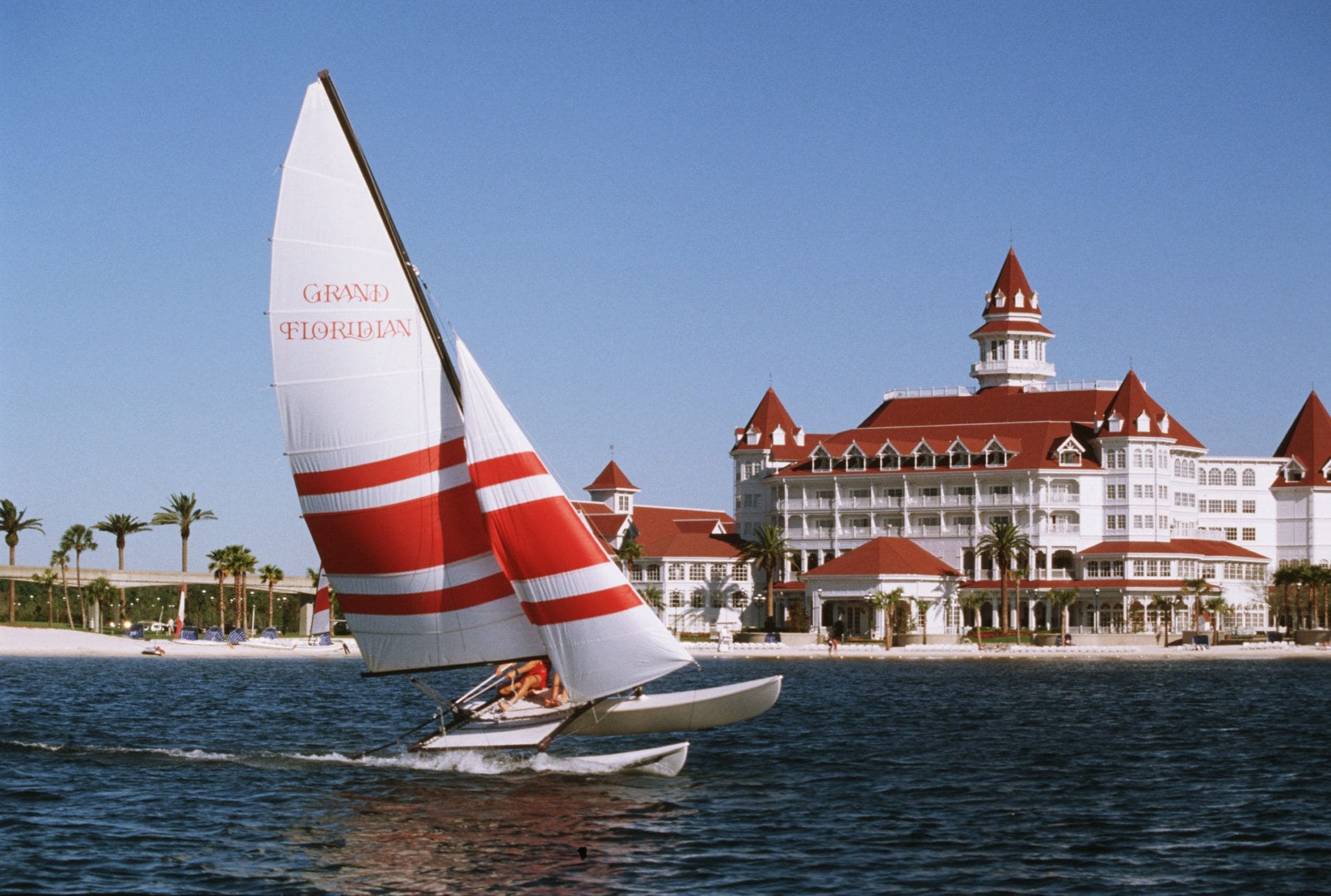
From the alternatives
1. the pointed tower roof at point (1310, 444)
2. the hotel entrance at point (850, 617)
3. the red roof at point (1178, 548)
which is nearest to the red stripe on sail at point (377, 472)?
the hotel entrance at point (850, 617)

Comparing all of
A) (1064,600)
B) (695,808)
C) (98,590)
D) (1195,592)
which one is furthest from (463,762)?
(1195,592)

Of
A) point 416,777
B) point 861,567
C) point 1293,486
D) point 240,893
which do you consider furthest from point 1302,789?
point 1293,486

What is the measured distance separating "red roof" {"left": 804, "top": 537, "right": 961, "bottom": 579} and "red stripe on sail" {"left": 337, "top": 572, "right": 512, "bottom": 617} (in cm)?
9822

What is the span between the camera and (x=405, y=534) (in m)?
33.2

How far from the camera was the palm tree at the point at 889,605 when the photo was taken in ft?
420

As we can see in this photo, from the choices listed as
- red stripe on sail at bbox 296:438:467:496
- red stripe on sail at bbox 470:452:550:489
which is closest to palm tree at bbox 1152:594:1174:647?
red stripe on sail at bbox 470:452:550:489

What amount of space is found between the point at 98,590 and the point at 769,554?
51374 mm

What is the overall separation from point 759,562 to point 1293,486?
47759 mm

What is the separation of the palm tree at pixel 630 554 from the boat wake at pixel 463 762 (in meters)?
106

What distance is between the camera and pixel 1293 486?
153m

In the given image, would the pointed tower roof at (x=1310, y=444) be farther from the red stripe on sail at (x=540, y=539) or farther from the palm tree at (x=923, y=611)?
the red stripe on sail at (x=540, y=539)

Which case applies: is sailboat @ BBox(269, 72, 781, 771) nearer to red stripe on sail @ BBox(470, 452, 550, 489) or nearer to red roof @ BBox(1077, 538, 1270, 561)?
red stripe on sail @ BBox(470, 452, 550, 489)

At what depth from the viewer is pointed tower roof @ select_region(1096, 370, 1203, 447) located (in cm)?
13912

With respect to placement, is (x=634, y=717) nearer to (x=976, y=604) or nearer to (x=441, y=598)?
(x=441, y=598)
